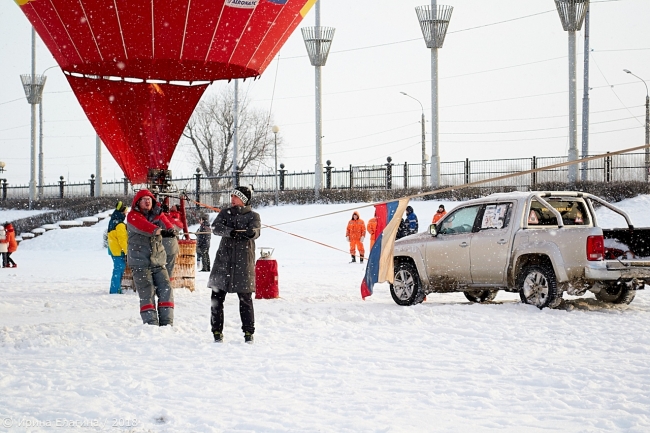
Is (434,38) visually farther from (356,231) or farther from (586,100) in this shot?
(356,231)

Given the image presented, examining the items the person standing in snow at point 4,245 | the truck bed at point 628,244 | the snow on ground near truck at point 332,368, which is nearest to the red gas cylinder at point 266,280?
the snow on ground near truck at point 332,368

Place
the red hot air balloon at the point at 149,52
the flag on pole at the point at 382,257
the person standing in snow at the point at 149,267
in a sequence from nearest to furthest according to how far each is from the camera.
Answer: the person standing in snow at the point at 149,267, the flag on pole at the point at 382,257, the red hot air balloon at the point at 149,52

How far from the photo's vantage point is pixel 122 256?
16.1 meters

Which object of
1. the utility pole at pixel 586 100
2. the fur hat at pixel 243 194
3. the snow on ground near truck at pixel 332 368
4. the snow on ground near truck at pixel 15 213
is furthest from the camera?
the snow on ground near truck at pixel 15 213

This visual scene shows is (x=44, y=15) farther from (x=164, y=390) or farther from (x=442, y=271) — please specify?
(x=164, y=390)

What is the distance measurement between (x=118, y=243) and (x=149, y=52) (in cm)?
347

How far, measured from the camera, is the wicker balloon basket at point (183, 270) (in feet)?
53.9

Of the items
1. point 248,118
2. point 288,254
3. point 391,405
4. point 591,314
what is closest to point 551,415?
point 391,405

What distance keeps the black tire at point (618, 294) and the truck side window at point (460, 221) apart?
7.28ft

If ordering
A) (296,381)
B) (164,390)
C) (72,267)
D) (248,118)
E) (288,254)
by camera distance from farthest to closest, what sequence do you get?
(248,118)
(288,254)
(72,267)
(296,381)
(164,390)

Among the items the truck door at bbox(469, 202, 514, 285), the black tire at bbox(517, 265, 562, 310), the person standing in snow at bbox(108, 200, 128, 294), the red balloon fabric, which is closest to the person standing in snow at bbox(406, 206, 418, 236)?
the red balloon fabric

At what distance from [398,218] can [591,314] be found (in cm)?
360

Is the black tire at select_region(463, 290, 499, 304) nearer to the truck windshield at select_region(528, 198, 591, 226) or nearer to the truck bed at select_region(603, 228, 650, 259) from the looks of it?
the truck windshield at select_region(528, 198, 591, 226)

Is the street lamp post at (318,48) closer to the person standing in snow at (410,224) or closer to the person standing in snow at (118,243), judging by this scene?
the person standing in snow at (410,224)
